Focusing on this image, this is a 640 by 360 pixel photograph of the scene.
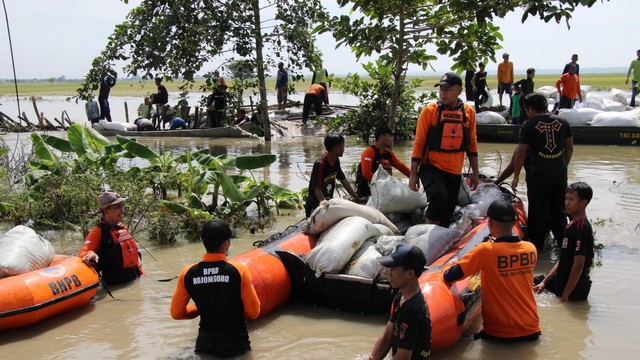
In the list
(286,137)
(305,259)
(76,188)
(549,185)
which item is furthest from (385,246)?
(286,137)

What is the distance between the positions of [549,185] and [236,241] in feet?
11.8

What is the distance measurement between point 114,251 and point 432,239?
9.39ft

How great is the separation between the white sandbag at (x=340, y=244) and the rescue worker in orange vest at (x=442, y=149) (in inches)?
29.1

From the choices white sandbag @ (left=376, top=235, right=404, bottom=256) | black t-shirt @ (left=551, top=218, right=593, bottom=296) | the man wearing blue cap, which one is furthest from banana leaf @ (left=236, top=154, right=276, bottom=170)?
the man wearing blue cap

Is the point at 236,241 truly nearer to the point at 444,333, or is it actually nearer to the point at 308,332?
the point at 308,332

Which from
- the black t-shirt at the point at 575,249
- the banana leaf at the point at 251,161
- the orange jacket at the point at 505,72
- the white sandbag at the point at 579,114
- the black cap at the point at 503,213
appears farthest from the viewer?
the orange jacket at the point at 505,72

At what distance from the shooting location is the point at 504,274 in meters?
4.31

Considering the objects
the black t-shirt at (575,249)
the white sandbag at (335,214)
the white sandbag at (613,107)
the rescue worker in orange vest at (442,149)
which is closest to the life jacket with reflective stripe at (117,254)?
the white sandbag at (335,214)

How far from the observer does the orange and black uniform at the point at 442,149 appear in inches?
241

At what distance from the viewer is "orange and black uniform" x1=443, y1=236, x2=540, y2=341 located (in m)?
4.29

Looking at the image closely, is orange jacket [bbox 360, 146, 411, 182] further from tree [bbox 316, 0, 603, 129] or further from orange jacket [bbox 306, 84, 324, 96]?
orange jacket [bbox 306, 84, 324, 96]

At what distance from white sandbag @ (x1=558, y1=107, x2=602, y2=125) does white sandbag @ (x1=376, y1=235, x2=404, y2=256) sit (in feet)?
39.4

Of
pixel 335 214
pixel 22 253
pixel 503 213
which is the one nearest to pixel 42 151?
pixel 22 253

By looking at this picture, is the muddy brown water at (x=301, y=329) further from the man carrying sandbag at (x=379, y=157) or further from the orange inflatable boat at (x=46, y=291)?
the man carrying sandbag at (x=379, y=157)
